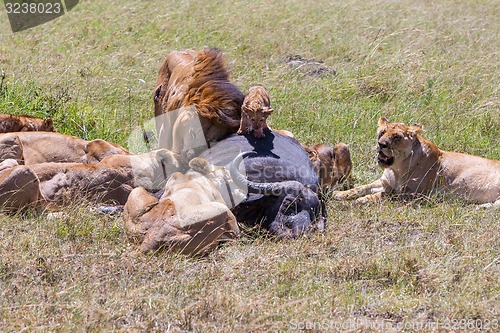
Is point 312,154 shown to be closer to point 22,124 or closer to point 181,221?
point 181,221

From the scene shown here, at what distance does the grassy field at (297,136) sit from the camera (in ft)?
16.5

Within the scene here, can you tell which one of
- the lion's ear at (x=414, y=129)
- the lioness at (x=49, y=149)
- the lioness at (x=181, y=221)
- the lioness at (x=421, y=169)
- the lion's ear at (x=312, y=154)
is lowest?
the lioness at (x=421, y=169)

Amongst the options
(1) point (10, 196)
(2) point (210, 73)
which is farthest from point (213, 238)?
(2) point (210, 73)

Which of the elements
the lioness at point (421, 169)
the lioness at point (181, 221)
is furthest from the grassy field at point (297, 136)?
the lioness at point (421, 169)

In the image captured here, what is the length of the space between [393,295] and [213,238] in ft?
4.30

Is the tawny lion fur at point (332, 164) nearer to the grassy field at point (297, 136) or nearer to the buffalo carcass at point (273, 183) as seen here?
the grassy field at point (297, 136)

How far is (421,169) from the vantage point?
8.09 metres

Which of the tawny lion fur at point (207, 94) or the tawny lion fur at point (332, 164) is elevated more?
the tawny lion fur at point (207, 94)

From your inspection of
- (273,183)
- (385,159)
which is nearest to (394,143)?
(385,159)

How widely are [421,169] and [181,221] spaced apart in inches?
123

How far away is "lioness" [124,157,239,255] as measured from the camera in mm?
5777

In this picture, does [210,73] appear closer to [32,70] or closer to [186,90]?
[186,90]

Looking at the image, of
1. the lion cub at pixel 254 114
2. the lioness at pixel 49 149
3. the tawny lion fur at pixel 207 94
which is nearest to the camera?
the lion cub at pixel 254 114

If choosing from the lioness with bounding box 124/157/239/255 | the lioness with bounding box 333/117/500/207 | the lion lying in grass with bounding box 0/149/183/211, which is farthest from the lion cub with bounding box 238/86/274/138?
the lioness with bounding box 333/117/500/207
